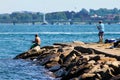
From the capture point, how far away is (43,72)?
27.6m

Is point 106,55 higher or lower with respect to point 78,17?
higher

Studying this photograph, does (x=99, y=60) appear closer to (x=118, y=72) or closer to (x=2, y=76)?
(x=118, y=72)

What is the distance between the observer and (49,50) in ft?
115

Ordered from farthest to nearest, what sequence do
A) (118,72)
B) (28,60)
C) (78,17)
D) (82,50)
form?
(78,17)
(28,60)
(82,50)
(118,72)

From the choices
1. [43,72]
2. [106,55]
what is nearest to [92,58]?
[106,55]

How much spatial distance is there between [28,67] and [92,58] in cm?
644

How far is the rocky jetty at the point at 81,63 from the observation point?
21.1 metres

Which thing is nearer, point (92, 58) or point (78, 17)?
point (92, 58)

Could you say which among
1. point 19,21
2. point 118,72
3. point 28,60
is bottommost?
point 19,21

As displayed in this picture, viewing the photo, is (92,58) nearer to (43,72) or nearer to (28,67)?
(43,72)

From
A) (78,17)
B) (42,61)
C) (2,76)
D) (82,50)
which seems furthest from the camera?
(78,17)

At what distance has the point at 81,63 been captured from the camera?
2477cm

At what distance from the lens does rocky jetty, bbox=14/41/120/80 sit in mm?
21078

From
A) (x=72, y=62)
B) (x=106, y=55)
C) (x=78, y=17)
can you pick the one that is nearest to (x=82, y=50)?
(x=72, y=62)
